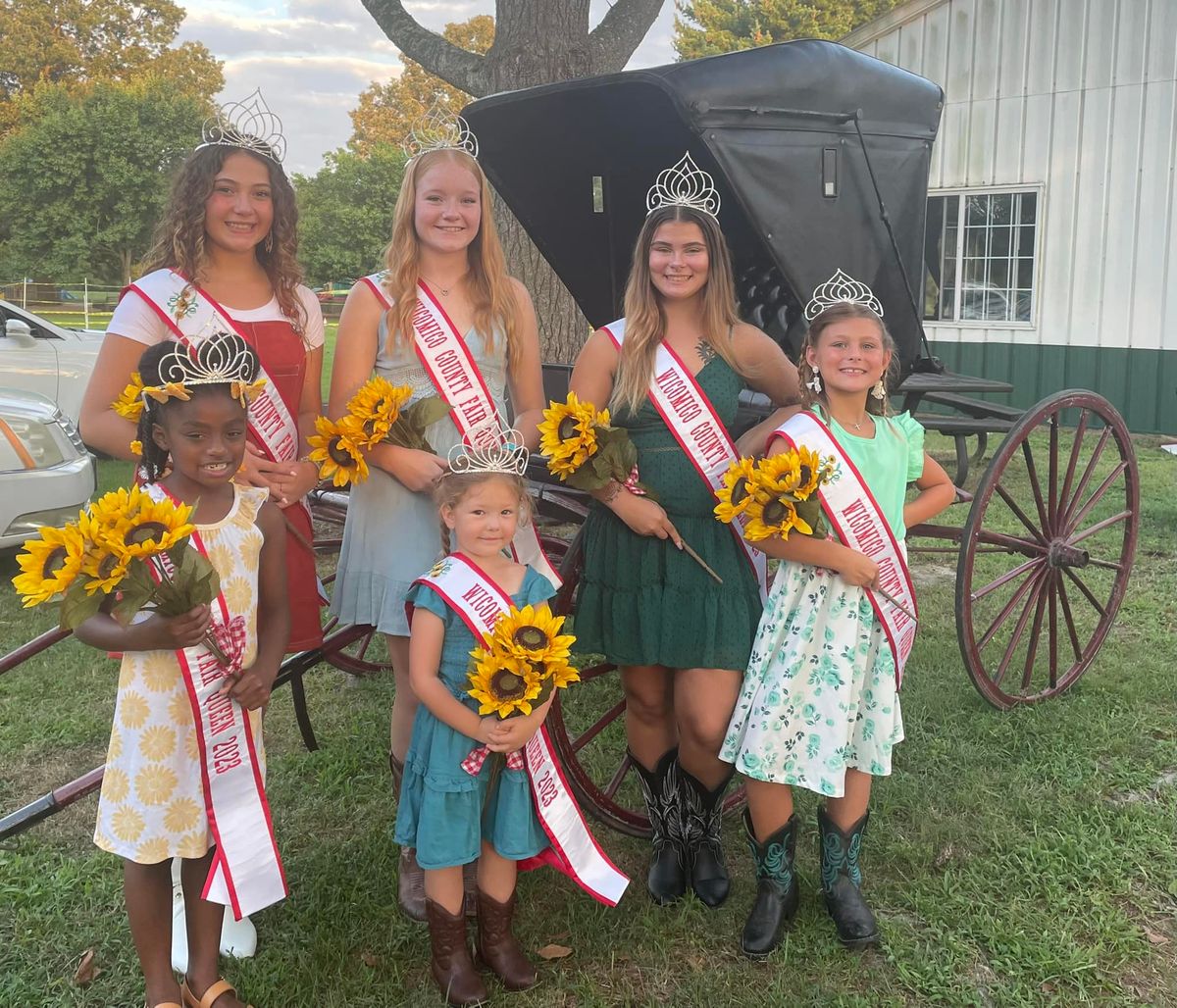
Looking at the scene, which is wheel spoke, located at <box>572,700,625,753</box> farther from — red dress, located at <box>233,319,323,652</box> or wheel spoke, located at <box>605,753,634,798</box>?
red dress, located at <box>233,319,323,652</box>

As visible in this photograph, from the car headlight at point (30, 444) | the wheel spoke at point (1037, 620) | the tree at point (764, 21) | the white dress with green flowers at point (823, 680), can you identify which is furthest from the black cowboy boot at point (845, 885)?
the tree at point (764, 21)

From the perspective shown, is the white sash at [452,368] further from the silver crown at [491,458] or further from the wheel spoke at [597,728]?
the wheel spoke at [597,728]

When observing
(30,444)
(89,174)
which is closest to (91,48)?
(89,174)

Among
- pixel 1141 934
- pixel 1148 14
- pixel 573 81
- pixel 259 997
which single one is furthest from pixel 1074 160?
pixel 259 997

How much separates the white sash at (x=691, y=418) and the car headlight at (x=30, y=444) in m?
4.18

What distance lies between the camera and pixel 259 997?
2367 mm

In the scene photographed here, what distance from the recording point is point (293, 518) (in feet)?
8.54

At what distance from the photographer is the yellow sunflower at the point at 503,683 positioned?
2.11m

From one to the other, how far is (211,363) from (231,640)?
584 millimetres

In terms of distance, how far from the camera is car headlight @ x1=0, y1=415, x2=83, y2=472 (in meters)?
5.45

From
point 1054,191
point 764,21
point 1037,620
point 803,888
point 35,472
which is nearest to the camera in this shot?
point 803,888

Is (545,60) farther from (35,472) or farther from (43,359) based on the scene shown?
(43,359)

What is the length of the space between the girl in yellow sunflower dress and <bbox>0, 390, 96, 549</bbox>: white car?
3676 mm

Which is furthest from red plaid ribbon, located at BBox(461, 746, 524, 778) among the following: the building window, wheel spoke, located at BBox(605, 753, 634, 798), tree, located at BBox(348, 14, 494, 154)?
tree, located at BBox(348, 14, 494, 154)
